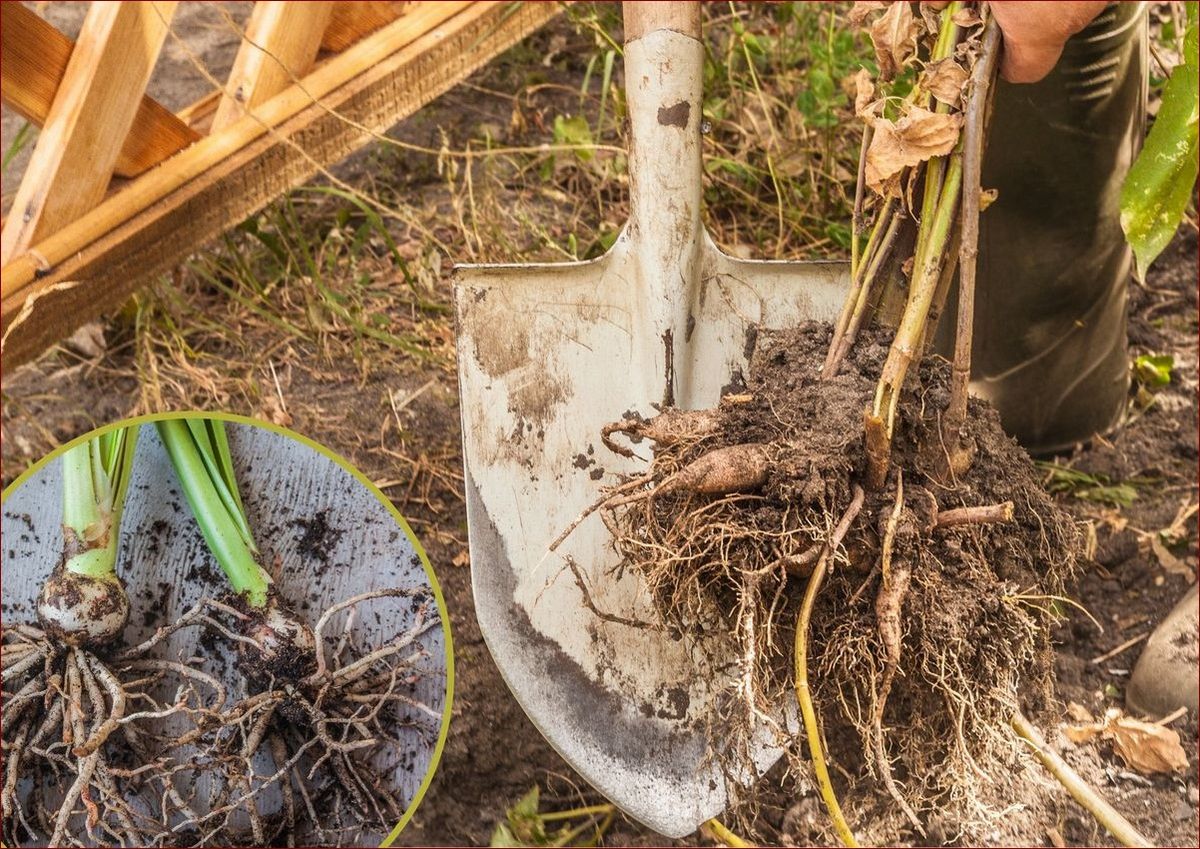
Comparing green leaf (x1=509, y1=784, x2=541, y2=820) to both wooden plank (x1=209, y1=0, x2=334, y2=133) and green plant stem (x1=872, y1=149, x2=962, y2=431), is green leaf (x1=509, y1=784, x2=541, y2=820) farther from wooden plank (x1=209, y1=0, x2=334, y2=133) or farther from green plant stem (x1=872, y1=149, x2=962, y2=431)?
wooden plank (x1=209, y1=0, x2=334, y2=133)

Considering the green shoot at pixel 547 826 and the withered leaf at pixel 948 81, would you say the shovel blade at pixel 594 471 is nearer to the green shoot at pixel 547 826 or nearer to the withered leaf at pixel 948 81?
the green shoot at pixel 547 826

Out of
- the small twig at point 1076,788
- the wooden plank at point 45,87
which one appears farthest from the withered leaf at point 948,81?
the wooden plank at point 45,87

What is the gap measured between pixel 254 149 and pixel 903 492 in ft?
4.57

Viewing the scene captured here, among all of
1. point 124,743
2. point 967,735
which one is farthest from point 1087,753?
point 124,743

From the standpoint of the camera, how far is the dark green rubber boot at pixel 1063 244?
153 centimetres

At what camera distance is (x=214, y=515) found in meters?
1.19

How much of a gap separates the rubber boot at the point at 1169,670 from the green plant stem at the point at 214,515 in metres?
1.22

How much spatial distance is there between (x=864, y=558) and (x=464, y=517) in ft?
2.43

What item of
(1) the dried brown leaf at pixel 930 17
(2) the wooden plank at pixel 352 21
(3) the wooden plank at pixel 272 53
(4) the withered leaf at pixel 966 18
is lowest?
(4) the withered leaf at pixel 966 18

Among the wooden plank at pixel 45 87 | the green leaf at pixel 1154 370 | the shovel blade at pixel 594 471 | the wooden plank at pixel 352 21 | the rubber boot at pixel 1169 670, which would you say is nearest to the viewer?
the shovel blade at pixel 594 471

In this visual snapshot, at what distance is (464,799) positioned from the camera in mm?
1477

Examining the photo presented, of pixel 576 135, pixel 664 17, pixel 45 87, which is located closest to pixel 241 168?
pixel 45 87

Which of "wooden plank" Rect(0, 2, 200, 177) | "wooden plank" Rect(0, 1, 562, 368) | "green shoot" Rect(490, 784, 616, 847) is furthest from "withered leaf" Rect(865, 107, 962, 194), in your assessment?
"wooden plank" Rect(0, 2, 200, 177)

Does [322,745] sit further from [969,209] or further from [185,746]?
[969,209]
